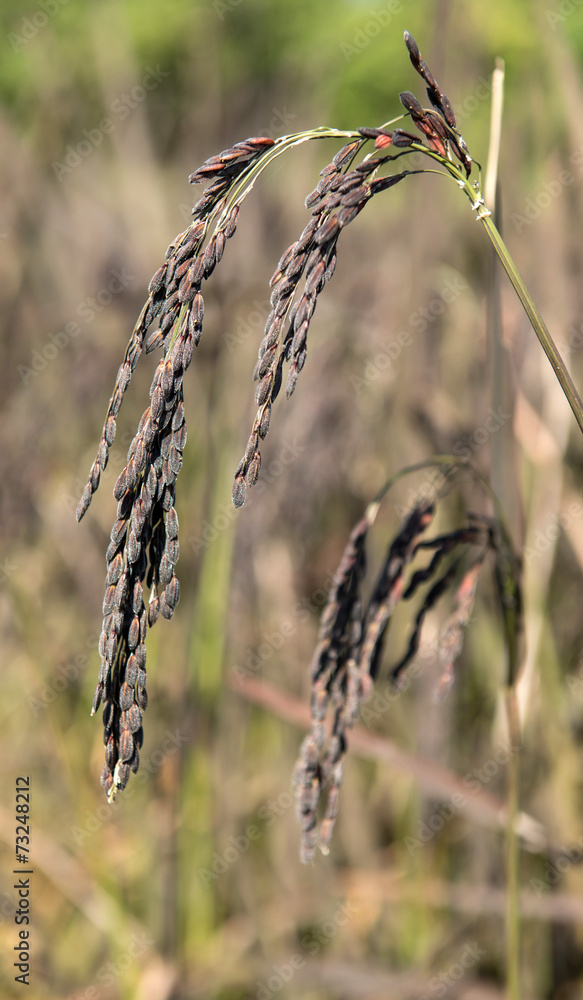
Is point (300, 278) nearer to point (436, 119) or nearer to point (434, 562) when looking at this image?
point (436, 119)

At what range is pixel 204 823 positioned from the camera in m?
1.16

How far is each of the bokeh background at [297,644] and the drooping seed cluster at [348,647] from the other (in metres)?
0.10

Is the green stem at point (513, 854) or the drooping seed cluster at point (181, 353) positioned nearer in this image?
the drooping seed cluster at point (181, 353)

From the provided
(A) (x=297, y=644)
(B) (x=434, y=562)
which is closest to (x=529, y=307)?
(B) (x=434, y=562)

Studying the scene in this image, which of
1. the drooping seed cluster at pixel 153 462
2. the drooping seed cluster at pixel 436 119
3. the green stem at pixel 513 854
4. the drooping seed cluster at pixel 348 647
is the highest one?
the drooping seed cluster at pixel 436 119

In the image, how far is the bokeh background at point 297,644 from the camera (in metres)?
1.08

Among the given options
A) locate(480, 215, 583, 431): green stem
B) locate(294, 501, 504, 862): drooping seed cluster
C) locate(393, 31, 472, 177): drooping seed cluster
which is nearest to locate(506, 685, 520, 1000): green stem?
locate(294, 501, 504, 862): drooping seed cluster

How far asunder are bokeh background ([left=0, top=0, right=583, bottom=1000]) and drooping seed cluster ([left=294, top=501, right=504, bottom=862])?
104 mm

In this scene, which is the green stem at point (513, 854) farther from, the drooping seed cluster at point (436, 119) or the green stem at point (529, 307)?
the drooping seed cluster at point (436, 119)

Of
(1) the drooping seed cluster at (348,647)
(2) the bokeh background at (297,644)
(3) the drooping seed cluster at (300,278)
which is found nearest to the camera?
(3) the drooping seed cluster at (300,278)

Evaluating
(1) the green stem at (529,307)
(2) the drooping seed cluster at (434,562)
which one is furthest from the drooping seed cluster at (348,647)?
(1) the green stem at (529,307)

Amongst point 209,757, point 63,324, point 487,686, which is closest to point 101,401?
point 63,324

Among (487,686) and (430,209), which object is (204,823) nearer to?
(487,686)

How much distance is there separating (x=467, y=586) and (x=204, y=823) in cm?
71
